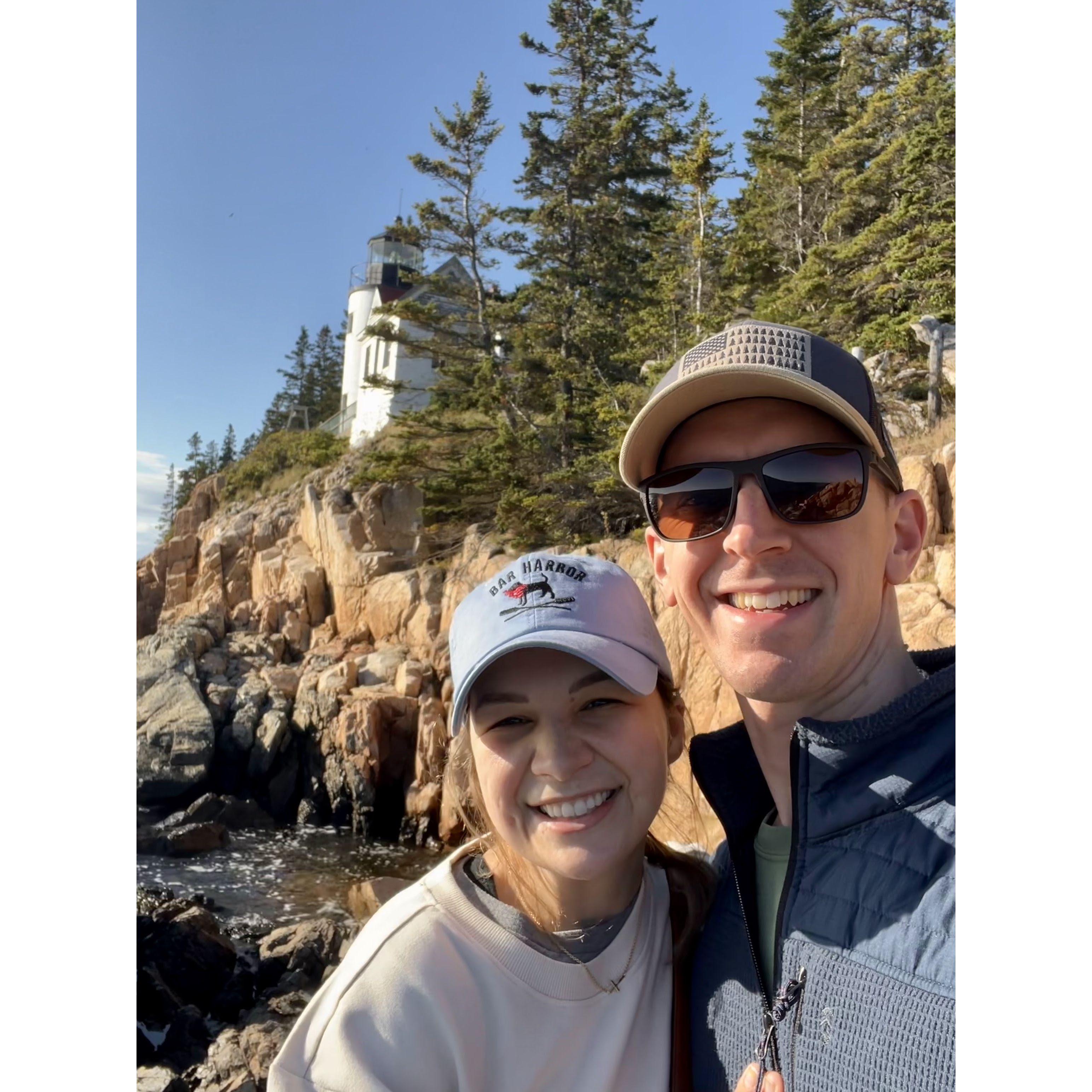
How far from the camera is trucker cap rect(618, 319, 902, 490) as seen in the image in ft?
4.12

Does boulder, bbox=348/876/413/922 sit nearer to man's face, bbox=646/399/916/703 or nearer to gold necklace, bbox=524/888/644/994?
gold necklace, bbox=524/888/644/994

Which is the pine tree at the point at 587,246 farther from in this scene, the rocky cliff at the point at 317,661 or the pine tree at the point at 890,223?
the pine tree at the point at 890,223

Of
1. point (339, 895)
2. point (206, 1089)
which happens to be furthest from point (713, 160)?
point (206, 1089)

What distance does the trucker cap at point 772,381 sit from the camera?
1255 mm

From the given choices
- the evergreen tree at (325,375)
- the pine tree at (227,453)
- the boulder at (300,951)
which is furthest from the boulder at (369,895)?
the evergreen tree at (325,375)

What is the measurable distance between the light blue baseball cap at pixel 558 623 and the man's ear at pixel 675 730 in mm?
146

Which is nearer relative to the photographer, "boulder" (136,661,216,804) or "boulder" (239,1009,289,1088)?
"boulder" (239,1009,289,1088)

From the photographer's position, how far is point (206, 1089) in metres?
5.37

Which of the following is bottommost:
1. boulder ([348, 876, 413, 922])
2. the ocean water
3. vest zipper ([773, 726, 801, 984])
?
the ocean water

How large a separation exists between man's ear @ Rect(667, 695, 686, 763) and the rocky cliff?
673cm

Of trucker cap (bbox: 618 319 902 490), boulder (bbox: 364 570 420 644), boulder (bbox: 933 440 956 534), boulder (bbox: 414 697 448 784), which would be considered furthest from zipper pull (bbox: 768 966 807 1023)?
boulder (bbox: 364 570 420 644)
